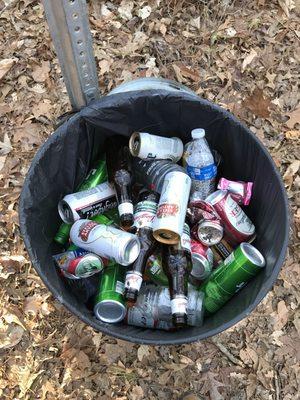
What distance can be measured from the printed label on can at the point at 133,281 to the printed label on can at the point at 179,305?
0.38 ft

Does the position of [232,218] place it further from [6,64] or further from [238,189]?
[6,64]

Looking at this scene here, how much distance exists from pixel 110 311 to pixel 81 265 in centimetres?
17

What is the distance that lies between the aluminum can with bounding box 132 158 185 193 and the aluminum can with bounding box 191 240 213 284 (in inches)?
9.1

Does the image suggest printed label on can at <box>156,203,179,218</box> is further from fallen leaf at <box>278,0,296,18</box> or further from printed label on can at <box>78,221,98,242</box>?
fallen leaf at <box>278,0,296,18</box>

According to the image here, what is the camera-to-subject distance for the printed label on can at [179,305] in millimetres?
1596

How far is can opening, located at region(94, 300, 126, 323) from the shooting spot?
1667 millimetres

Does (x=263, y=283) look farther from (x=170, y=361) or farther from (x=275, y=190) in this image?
(x=170, y=361)

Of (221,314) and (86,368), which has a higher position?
(221,314)

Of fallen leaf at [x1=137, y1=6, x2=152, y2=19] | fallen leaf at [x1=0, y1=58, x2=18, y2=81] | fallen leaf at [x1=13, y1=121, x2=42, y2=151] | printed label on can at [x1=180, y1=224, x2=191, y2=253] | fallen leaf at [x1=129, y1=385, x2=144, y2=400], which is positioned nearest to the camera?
printed label on can at [x1=180, y1=224, x2=191, y2=253]

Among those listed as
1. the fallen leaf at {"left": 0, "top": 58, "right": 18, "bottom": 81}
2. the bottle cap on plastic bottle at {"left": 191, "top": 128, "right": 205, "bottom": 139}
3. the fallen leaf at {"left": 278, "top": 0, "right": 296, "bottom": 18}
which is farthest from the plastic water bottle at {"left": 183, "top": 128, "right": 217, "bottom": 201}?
the fallen leaf at {"left": 278, "top": 0, "right": 296, "bottom": 18}

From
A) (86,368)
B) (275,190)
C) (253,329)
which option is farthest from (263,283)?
(86,368)

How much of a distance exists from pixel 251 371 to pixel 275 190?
0.74m

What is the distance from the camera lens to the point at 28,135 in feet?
7.75

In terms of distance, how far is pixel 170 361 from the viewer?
6.68ft
